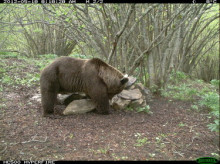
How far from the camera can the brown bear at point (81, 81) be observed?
5531 millimetres

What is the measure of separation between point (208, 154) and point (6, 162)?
3.45 metres

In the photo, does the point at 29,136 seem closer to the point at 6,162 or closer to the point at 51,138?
the point at 51,138

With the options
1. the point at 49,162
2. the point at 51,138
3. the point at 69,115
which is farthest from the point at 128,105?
the point at 49,162

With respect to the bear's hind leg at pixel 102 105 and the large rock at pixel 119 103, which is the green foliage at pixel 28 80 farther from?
A: the large rock at pixel 119 103

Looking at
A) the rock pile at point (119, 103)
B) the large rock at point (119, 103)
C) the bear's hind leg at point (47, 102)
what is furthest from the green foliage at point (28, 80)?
the large rock at point (119, 103)

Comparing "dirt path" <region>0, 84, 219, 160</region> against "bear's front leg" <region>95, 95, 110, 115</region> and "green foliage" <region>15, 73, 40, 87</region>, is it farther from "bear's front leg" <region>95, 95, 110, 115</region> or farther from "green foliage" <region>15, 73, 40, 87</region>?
"green foliage" <region>15, 73, 40, 87</region>

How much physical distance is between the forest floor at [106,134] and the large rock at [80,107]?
0.18m

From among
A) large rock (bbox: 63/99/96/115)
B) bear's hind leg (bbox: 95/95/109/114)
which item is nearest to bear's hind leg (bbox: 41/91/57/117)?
large rock (bbox: 63/99/96/115)

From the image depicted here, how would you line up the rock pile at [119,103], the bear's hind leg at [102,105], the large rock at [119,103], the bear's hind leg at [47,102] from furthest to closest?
the large rock at [119,103] < the rock pile at [119,103] < the bear's hind leg at [102,105] < the bear's hind leg at [47,102]

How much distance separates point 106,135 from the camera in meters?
4.44

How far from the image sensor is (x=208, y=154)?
346cm

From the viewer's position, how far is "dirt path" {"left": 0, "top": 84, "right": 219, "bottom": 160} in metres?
3.52

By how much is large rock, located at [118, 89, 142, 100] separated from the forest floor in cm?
47

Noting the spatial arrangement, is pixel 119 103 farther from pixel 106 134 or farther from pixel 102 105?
pixel 106 134
